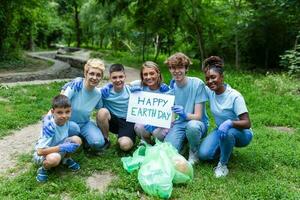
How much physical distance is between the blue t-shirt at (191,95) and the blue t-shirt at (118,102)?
62 centimetres

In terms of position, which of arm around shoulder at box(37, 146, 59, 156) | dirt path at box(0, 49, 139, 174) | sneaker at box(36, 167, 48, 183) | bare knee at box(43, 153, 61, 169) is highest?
arm around shoulder at box(37, 146, 59, 156)

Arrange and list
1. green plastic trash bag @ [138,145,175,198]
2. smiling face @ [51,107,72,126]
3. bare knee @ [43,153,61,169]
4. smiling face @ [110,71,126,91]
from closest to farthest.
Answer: green plastic trash bag @ [138,145,175,198] → bare knee @ [43,153,61,169] → smiling face @ [51,107,72,126] → smiling face @ [110,71,126,91]

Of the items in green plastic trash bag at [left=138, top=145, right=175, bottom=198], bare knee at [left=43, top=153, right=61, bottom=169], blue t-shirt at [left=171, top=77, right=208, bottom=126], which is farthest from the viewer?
blue t-shirt at [left=171, top=77, right=208, bottom=126]

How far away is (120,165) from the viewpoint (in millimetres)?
5109

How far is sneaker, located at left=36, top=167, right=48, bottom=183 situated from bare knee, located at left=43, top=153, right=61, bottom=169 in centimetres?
11

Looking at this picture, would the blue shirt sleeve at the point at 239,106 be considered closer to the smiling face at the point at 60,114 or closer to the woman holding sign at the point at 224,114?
the woman holding sign at the point at 224,114

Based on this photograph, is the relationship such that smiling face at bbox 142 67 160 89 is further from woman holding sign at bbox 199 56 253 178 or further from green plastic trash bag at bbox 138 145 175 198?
green plastic trash bag at bbox 138 145 175 198

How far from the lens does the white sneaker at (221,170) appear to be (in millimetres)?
4844

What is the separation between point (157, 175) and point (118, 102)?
4.95 ft

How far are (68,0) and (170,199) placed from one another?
25917 millimetres

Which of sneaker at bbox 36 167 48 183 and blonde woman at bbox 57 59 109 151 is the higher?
blonde woman at bbox 57 59 109 151

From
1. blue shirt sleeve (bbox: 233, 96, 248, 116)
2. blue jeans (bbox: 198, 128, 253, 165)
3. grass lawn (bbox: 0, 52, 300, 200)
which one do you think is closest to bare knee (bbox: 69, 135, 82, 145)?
grass lawn (bbox: 0, 52, 300, 200)

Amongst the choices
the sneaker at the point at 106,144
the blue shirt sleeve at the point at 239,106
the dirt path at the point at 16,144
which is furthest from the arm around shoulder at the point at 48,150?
the blue shirt sleeve at the point at 239,106

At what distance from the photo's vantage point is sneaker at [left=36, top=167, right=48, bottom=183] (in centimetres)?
462
